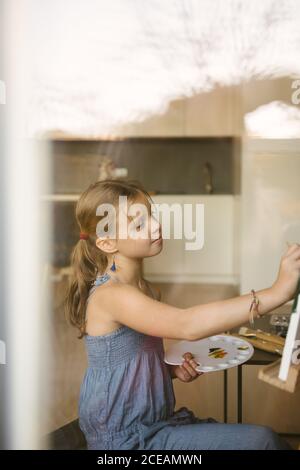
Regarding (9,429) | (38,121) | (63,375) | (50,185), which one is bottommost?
(9,429)

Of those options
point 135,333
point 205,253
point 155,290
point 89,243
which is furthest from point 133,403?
point 205,253

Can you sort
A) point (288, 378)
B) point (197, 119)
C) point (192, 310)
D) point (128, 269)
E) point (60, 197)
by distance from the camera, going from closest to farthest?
1. point (288, 378)
2. point (192, 310)
3. point (128, 269)
4. point (60, 197)
5. point (197, 119)

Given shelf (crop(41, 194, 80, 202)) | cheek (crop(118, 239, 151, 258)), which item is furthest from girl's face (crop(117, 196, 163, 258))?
shelf (crop(41, 194, 80, 202))

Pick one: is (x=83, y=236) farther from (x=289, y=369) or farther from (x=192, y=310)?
(x=289, y=369)

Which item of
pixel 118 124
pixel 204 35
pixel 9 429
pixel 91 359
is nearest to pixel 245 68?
pixel 204 35

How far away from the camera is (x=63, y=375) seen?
1.41 m

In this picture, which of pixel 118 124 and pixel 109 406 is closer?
pixel 109 406

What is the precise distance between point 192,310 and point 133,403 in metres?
0.24

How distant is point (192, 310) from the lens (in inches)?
42.9

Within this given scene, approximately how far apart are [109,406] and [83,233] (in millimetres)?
385

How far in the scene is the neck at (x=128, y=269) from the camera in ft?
3.86

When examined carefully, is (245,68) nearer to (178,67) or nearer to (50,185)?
(178,67)

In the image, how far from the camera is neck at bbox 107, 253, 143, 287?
46.4 inches

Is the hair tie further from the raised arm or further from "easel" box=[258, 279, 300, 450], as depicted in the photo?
"easel" box=[258, 279, 300, 450]
